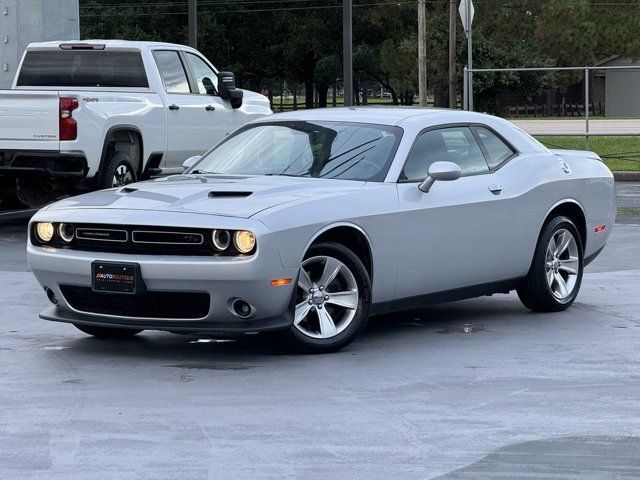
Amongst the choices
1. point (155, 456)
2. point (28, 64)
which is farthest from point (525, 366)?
point (28, 64)

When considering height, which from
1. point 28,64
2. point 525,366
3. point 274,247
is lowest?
point 525,366

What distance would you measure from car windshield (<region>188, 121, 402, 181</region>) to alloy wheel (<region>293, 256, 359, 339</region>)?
0.78 metres

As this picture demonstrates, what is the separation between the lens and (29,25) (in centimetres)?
2391

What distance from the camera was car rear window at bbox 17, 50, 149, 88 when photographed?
17.2 m

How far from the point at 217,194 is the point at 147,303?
2.54 feet

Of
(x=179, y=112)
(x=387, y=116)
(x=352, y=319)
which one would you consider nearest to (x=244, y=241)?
(x=352, y=319)

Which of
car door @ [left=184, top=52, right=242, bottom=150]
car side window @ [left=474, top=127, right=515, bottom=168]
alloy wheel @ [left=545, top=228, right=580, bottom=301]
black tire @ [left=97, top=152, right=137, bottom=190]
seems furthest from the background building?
alloy wheel @ [left=545, top=228, right=580, bottom=301]

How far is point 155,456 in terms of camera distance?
5969mm

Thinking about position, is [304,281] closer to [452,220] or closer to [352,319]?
[352,319]

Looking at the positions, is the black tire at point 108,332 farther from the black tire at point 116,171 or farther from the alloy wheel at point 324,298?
the black tire at point 116,171

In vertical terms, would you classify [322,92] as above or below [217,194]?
above

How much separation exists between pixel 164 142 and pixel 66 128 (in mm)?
1996

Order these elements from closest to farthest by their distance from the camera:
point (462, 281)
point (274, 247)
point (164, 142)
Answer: point (274, 247)
point (462, 281)
point (164, 142)

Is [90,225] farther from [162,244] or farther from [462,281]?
[462,281]
